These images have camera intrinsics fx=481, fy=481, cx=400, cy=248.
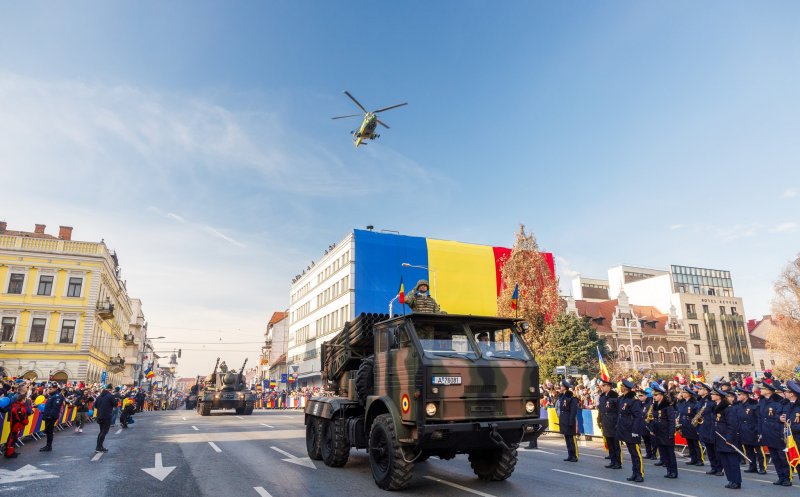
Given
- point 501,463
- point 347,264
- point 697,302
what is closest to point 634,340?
point 697,302

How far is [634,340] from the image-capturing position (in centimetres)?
7188

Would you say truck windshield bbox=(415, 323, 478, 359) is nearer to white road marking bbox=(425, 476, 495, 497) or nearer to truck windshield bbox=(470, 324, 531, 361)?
truck windshield bbox=(470, 324, 531, 361)

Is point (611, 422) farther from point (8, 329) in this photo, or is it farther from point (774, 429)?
point (8, 329)

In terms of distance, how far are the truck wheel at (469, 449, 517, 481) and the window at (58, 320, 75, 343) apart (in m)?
43.5

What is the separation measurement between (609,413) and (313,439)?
6.95 metres

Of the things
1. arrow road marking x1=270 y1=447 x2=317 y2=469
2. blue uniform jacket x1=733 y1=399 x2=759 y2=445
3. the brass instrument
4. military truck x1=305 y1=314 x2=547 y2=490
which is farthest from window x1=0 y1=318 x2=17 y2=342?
blue uniform jacket x1=733 y1=399 x2=759 y2=445

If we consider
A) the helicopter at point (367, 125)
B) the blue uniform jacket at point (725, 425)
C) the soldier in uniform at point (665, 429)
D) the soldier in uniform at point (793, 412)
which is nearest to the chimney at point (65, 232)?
the helicopter at point (367, 125)

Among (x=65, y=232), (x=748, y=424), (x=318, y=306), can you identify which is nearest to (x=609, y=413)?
(x=748, y=424)

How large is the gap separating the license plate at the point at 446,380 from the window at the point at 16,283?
151 ft

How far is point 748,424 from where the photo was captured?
1039cm

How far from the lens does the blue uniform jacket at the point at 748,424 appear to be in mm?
10391

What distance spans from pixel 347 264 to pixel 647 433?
4598 centimetres

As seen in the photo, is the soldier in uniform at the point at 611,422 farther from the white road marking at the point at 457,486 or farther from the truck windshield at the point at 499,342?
the white road marking at the point at 457,486

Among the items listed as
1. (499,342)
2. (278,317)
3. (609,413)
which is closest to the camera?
(499,342)
